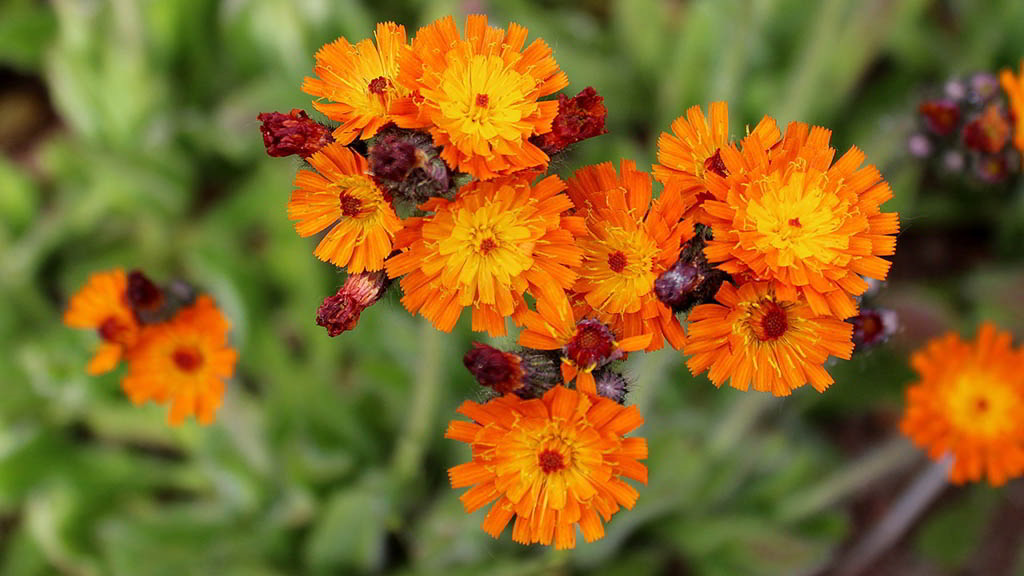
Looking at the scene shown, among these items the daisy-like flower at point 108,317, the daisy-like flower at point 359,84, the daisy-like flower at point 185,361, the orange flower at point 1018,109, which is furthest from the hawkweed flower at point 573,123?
the orange flower at point 1018,109

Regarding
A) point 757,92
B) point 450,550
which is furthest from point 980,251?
point 450,550

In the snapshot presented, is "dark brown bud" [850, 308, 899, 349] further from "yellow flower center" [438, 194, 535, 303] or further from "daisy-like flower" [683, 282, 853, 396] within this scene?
"yellow flower center" [438, 194, 535, 303]

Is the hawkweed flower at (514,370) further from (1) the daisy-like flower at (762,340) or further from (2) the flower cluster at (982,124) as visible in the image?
(2) the flower cluster at (982,124)

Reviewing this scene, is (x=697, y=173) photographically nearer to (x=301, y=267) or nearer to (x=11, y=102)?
(x=301, y=267)

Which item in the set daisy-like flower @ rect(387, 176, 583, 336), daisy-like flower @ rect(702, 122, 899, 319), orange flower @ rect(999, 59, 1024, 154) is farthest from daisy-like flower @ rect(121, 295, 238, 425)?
orange flower @ rect(999, 59, 1024, 154)

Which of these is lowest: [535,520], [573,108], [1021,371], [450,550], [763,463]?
[763,463]

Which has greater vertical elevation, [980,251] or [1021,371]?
[1021,371]

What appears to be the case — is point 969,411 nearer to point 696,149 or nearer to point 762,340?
point 762,340
